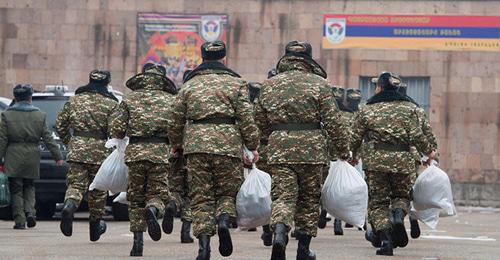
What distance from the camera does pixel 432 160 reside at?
54.7 feet

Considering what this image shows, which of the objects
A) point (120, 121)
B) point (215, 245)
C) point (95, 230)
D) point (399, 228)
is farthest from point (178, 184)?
point (399, 228)

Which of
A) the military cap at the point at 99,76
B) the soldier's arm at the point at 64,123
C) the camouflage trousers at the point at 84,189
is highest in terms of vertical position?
the military cap at the point at 99,76

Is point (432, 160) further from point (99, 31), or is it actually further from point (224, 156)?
point (99, 31)

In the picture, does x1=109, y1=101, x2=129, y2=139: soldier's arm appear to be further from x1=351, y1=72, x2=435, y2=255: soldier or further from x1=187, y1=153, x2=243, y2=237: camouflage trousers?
x1=351, y1=72, x2=435, y2=255: soldier

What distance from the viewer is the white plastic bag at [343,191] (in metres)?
13.6

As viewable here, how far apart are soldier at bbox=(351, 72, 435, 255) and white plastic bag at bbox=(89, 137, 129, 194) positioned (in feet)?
7.85

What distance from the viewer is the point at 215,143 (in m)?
12.9

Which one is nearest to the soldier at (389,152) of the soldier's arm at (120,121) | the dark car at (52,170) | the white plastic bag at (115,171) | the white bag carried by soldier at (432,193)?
the white bag carried by soldier at (432,193)

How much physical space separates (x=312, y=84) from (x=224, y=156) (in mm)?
973

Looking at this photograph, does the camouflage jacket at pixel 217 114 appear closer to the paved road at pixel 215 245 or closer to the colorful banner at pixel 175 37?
the paved road at pixel 215 245

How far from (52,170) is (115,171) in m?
5.85

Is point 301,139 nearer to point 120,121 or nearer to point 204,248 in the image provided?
point 204,248

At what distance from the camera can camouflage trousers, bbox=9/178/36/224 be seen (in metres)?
19.2

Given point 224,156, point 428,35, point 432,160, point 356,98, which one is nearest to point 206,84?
point 224,156
